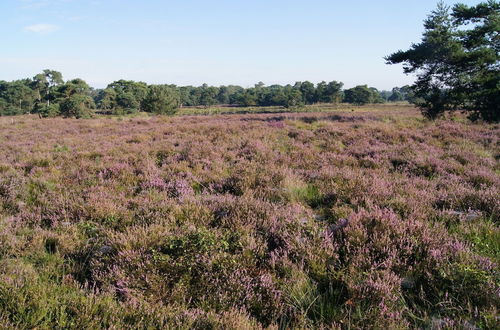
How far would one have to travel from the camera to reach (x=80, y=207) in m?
4.77

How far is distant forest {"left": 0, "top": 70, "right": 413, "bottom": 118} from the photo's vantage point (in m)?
51.0

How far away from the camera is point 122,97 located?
69.2 meters

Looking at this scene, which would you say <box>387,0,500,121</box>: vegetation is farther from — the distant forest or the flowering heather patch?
the distant forest

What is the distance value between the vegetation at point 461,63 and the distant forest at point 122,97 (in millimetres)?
24008

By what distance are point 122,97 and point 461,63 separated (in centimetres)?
6705

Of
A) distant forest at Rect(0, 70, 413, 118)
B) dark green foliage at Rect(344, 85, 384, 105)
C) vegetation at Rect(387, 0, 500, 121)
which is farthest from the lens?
dark green foliage at Rect(344, 85, 384, 105)

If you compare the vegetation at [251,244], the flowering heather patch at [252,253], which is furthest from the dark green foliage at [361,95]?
the flowering heather patch at [252,253]

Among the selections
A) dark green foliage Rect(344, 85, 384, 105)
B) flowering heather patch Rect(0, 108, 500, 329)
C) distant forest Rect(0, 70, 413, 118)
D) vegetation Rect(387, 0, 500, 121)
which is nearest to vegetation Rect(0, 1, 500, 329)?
flowering heather patch Rect(0, 108, 500, 329)

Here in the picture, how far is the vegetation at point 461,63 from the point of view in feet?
61.8

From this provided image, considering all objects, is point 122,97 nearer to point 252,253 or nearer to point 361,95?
point 252,253

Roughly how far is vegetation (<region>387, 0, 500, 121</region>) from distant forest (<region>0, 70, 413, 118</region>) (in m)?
24.0

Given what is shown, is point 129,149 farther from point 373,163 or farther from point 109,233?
point 373,163

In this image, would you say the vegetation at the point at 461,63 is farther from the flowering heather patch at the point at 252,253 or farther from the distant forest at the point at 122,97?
the distant forest at the point at 122,97

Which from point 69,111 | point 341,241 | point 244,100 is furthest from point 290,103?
point 341,241
